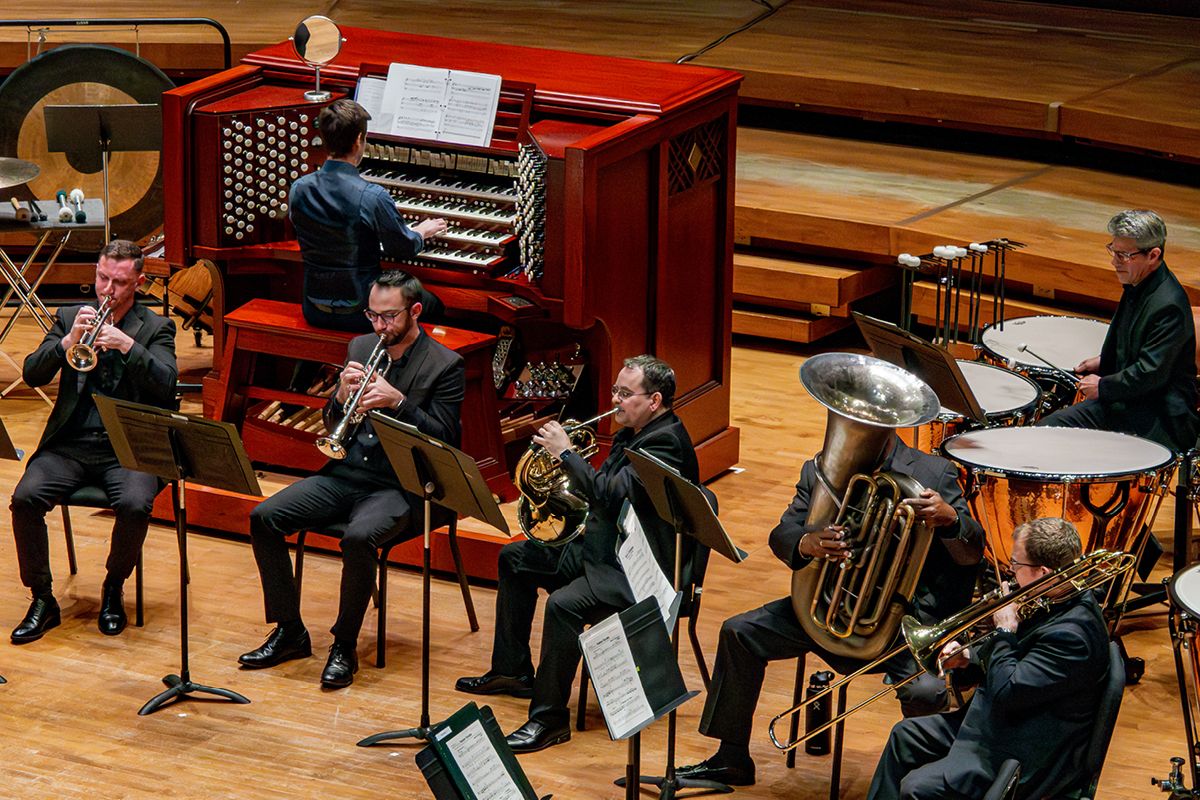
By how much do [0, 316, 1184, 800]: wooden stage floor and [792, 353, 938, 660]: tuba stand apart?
549mm

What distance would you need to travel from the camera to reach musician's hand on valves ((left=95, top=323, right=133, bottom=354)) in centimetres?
551

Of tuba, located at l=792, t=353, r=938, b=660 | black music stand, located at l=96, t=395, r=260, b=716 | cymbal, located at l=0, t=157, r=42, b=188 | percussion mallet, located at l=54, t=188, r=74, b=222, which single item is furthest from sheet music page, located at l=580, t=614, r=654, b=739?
percussion mallet, located at l=54, t=188, r=74, b=222

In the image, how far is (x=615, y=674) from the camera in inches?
149

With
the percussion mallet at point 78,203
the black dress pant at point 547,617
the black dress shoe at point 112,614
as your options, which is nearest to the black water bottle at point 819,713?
the black dress pant at point 547,617

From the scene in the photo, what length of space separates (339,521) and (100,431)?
93 cm

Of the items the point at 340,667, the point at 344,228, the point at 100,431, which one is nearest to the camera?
the point at 340,667

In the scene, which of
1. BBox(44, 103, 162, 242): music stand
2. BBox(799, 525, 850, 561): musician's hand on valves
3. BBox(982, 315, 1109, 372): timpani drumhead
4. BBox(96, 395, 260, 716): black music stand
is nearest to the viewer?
BBox(799, 525, 850, 561): musician's hand on valves

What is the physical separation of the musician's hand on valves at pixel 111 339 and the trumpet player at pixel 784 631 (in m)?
2.19

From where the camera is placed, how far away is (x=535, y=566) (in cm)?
521

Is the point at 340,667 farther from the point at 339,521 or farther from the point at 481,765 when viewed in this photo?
the point at 481,765

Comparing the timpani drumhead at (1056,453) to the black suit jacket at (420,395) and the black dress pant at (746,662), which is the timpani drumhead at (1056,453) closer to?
the black dress pant at (746,662)

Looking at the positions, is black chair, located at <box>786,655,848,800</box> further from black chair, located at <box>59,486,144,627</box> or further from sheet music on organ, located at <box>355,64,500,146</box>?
sheet music on organ, located at <box>355,64,500,146</box>

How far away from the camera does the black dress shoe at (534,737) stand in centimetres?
489

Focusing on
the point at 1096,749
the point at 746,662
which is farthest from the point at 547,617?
the point at 1096,749
